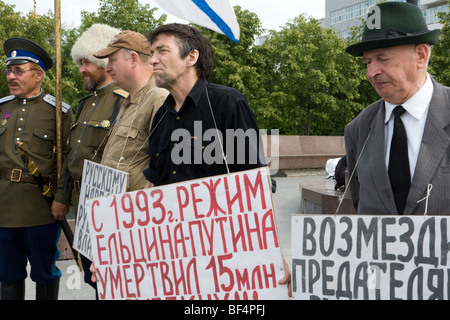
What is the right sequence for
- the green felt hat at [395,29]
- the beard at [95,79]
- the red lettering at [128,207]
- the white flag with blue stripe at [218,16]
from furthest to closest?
the beard at [95,79] → the white flag with blue stripe at [218,16] → the red lettering at [128,207] → the green felt hat at [395,29]

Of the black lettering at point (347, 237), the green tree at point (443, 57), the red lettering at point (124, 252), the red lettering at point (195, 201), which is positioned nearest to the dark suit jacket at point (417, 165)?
the black lettering at point (347, 237)

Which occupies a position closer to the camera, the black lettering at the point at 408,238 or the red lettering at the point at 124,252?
the black lettering at the point at 408,238

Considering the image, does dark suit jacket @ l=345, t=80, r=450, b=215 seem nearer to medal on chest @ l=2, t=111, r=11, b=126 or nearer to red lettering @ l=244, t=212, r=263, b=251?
red lettering @ l=244, t=212, r=263, b=251

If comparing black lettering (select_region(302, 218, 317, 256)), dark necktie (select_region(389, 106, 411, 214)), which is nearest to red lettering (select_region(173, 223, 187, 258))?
black lettering (select_region(302, 218, 317, 256))

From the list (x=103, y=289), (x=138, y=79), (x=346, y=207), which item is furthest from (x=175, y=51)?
(x=346, y=207)

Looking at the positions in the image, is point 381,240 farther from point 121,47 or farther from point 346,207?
point 346,207

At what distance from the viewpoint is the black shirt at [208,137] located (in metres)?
2.57

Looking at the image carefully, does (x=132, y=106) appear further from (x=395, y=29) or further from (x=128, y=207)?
(x=395, y=29)

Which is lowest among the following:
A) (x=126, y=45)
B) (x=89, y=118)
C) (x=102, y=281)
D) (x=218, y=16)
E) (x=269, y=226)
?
(x=102, y=281)

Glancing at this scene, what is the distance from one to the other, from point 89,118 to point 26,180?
792 millimetres

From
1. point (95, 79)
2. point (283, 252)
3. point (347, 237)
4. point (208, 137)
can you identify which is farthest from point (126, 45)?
point (283, 252)

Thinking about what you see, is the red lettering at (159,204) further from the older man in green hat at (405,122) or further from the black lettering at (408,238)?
the black lettering at (408,238)

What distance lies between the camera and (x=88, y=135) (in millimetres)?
3732

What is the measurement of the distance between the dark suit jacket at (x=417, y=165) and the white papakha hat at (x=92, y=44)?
2.18m
